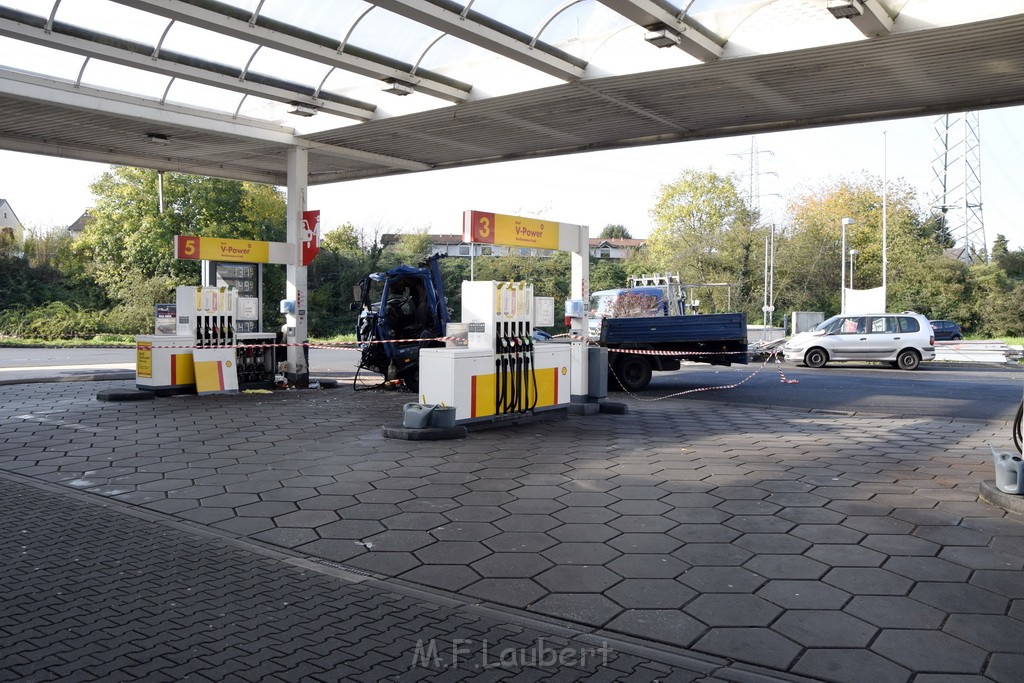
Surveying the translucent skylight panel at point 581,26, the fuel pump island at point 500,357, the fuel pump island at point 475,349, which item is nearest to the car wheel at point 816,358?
the fuel pump island at point 475,349

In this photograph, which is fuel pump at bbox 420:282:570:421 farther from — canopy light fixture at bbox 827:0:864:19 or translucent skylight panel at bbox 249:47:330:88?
canopy light fixture at bbox 827:0:864:19

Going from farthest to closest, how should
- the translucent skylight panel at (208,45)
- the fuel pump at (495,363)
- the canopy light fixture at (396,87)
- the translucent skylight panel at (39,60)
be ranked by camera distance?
the canopy light fixture at (396,87) → the translucent skylight panel at (39,60) → the translucent skylight panel at (208,45) → the fuel pump at (495,363)

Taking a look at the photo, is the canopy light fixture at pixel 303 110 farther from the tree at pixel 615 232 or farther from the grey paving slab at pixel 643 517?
the tree at pixel 615 232

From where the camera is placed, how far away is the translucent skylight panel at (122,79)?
11.6m

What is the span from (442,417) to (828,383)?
11.1m

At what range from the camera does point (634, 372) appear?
1550 centimetres

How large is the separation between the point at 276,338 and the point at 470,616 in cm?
1212

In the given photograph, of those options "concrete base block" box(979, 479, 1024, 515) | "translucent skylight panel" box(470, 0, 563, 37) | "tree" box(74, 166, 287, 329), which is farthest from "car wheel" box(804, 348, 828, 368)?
"tree" box(74, 166, 287, 329)

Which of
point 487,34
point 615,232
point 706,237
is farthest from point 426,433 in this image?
point 615,232

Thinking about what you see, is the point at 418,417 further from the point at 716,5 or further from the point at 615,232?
the point at 615,232

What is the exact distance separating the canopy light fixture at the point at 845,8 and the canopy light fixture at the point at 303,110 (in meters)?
8.06

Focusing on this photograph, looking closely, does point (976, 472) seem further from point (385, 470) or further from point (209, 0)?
point (209, 0)

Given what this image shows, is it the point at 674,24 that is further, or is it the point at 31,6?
the point at 674,24

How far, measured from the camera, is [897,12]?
361 inches
